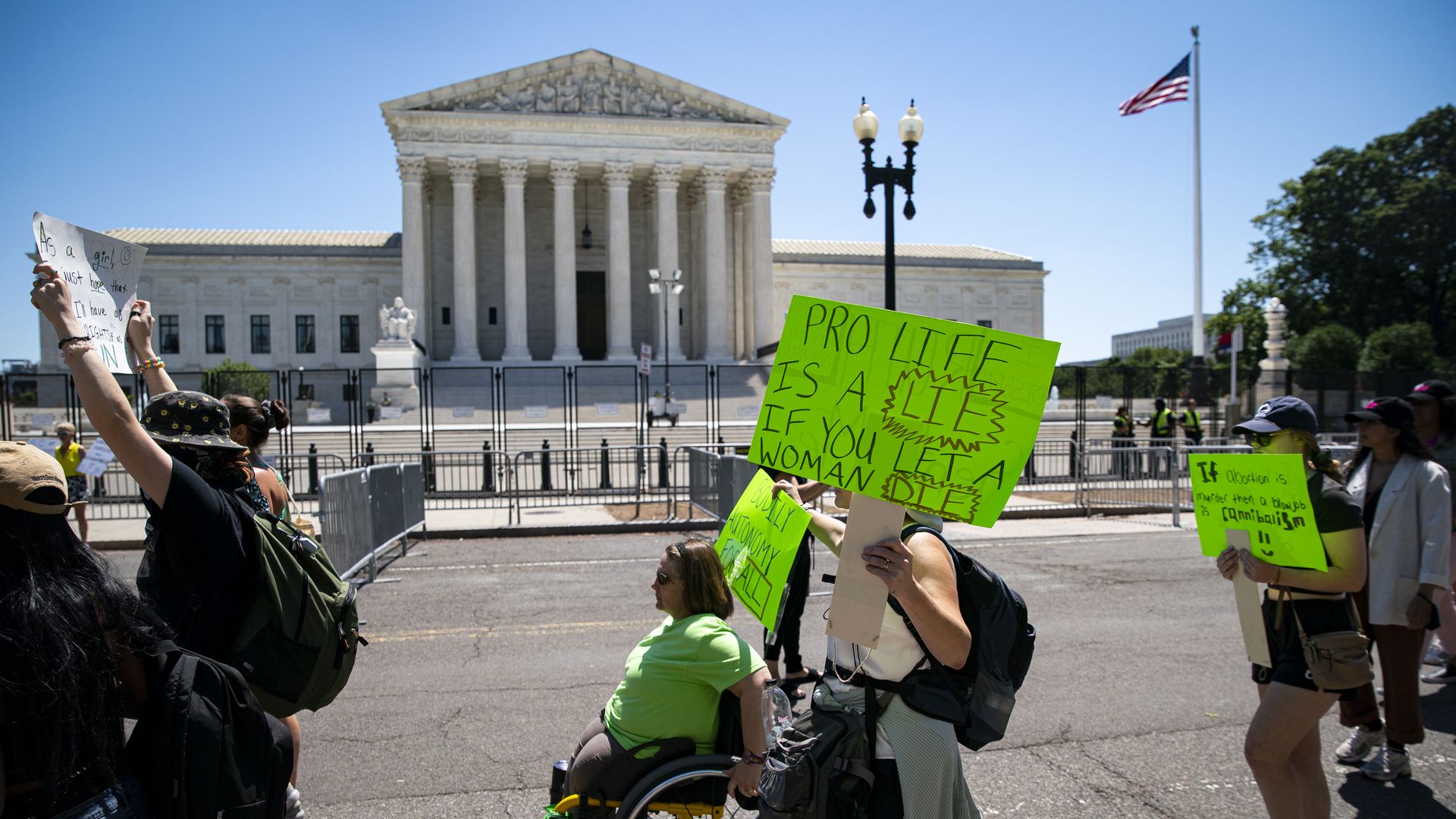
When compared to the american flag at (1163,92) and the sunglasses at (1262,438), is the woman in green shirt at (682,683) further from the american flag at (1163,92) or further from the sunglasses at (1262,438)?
the american flag at (1163,92)

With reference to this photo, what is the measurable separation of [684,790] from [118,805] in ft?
6.10

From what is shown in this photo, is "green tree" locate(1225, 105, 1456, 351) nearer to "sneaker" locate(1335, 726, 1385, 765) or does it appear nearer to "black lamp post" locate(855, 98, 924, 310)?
"black lamp post" locate(855, 98, 924, 310)

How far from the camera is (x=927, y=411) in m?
2.63

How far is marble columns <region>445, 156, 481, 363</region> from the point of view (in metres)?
47.5

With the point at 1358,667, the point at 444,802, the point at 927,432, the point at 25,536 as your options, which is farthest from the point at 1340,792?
the point at 25,536

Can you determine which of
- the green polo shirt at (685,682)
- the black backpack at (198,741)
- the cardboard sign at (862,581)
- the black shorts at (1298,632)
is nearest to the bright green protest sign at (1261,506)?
the black shorts at (1298,632)

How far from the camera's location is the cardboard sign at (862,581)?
2557 millimetres

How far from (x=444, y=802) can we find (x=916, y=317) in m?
3.39

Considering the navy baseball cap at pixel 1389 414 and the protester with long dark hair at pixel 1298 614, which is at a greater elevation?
the navy baseball cap at pixel 1389 414

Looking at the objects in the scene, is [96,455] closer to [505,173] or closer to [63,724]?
[63,724]

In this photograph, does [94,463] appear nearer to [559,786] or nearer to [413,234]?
[559,786]

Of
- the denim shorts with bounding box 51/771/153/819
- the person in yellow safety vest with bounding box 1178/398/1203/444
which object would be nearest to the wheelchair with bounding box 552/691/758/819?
the denim shorts with bounding box 51/771/153/819

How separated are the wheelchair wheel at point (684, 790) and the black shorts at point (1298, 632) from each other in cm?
221

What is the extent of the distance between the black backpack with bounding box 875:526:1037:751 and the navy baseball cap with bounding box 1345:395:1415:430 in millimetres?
3169
